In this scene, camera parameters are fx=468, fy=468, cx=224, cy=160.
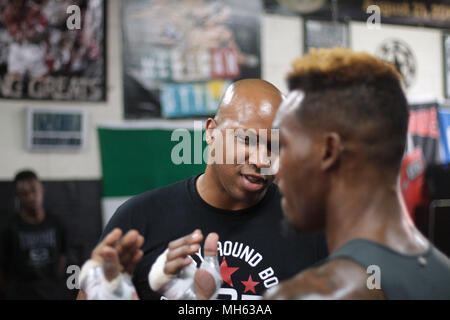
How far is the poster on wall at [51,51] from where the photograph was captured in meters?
3.31

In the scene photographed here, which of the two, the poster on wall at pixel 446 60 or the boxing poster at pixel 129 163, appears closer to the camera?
the boxing poster at pixel 129 163

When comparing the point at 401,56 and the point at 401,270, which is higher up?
the point at 401,56

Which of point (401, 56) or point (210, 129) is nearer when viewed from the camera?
point (210, 129)

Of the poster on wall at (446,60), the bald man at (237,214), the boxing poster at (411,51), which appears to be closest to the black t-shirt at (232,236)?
the bald man at (237,214)

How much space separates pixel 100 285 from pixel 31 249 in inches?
103

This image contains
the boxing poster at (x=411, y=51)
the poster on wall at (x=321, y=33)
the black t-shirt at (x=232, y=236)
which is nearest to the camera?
the black t-shirt at (x=232, y=236)

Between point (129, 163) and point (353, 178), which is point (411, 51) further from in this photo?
point (353, 178)

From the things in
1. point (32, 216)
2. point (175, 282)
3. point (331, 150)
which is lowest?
point (32, 216)

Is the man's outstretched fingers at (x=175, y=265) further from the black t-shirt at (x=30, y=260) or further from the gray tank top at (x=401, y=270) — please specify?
the black t-shirt at (x=30, y=260)

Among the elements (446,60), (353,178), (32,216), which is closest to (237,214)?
(353,178)

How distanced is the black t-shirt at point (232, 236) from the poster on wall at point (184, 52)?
8.02ft

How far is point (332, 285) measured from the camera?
698 millimetres

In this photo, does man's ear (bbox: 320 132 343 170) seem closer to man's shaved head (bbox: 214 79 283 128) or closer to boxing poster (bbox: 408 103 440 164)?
man's shaved head (bbox: 214 79 283 128)
